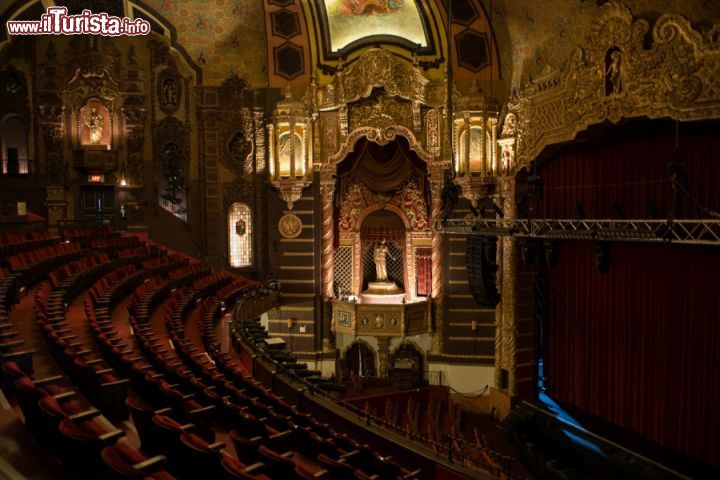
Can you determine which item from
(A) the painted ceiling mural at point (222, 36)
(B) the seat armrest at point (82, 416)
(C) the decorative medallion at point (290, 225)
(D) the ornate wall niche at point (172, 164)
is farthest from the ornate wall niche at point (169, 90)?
(B) the seat armrest at point (82, 416)

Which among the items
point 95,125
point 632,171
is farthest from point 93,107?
point 632,171

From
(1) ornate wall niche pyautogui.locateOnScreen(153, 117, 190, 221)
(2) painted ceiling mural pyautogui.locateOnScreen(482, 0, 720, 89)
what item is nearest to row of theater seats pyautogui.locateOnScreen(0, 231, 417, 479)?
(2) painted ceiling mural pyautogui.locateOnScreen(482, 0, 720, 89)

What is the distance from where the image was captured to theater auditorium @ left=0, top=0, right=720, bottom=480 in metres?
4.83

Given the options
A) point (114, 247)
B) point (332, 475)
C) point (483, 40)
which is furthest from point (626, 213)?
point (114, 247)

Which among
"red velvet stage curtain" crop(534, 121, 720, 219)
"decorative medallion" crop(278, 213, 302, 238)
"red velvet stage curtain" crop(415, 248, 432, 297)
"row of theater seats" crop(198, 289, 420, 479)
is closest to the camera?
"row of theater seats" crop(198, 289, 420, 479)

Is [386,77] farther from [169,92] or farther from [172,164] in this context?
[172,164]

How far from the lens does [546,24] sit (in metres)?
10.0

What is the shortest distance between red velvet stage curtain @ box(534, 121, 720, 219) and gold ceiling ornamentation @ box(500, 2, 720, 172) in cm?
54

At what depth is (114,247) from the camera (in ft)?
39.6

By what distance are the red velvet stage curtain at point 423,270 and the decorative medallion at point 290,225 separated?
272 centimetres

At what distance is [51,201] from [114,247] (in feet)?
10.6

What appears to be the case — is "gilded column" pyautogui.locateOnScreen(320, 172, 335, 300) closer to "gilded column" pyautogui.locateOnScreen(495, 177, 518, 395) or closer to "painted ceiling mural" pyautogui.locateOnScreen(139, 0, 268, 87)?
"painted ceiling mural" pyautogui.locateOnScreen(139, 0, 268, 87)

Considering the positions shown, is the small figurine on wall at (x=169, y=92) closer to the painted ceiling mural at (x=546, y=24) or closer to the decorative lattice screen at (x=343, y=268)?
the decorative lattice screen at (x=343, y=268)

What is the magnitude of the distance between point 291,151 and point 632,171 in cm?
710
